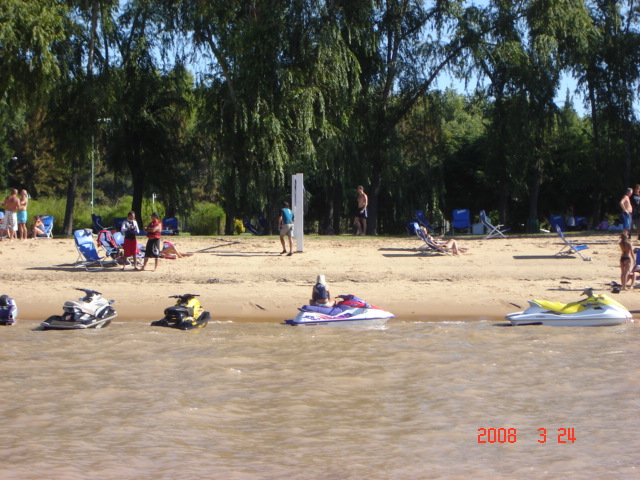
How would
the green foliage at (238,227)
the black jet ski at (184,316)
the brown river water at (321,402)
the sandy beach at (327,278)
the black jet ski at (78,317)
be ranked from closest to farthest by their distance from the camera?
1. the brown river water at (321,402)
2. the black jet ski at (78,317)
3. the black jet ski at (184,316)
4. the sandy beach at (327,278)
5. the green foliage at (238,227)

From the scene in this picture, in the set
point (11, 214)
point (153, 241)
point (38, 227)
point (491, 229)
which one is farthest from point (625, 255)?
point (38, 227)

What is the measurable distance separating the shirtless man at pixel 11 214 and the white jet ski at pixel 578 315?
46.8 feet

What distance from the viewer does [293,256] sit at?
62.7ft

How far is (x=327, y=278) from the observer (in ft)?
55.1

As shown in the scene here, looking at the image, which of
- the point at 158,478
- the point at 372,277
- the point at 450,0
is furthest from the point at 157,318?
the point at 450,0

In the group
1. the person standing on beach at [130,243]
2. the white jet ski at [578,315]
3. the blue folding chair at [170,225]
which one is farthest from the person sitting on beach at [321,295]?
the blue folding chair at [170,225]

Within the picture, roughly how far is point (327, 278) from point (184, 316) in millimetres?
4501

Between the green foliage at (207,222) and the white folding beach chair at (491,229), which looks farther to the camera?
the green foliage at (207,222)

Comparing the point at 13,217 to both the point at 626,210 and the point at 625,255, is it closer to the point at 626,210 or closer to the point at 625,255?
the point at 625,255

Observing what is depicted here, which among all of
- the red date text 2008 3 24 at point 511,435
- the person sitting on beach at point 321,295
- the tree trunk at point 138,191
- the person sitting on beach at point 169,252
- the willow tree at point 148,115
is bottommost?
the red date text 2008 3 24 at point 511,435

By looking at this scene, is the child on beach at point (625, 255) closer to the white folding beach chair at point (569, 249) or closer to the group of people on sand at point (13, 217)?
the white folding beach chair at point (569, 249)

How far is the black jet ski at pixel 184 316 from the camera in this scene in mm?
12984

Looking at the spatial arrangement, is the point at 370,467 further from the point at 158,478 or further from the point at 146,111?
the point at 146,111

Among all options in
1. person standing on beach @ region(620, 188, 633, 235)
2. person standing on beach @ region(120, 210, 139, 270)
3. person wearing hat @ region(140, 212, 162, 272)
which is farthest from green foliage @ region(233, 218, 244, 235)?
person standing on beach @ region(620, 188, 633, 235)
